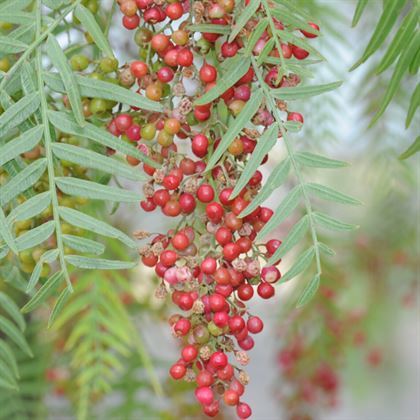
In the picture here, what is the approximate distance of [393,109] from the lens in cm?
96

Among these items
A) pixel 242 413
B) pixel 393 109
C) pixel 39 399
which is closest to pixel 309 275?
pixel 393 109

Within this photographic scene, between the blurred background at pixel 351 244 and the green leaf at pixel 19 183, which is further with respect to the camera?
the blurred background at pixel 351 244

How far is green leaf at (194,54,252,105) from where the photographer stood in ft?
1.10

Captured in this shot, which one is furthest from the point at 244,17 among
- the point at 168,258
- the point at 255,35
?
the point at 168,258

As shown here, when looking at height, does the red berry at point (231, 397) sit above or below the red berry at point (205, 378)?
below

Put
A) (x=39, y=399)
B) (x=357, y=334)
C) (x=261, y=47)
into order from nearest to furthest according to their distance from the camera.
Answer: (x=261, y=47), (x=39, y=399), (x=357, y=334)

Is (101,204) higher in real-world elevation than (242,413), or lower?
lower

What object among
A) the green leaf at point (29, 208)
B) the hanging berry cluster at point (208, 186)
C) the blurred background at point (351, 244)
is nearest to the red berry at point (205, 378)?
the hanging berry cluster at point (208, 186)

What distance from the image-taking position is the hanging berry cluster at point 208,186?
1.15 ft

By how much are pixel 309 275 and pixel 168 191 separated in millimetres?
659

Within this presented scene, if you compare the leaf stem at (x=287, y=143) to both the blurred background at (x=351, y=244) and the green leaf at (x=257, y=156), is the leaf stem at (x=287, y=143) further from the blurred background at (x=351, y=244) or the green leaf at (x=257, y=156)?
the blurred background at (x=351, y=244)

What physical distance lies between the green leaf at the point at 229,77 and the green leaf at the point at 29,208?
82 millimetres

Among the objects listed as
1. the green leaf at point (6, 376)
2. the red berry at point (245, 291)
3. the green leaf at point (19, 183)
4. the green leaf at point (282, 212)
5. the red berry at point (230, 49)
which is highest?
the red berry at point (230, 49)

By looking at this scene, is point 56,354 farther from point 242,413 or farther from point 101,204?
point 242,413
